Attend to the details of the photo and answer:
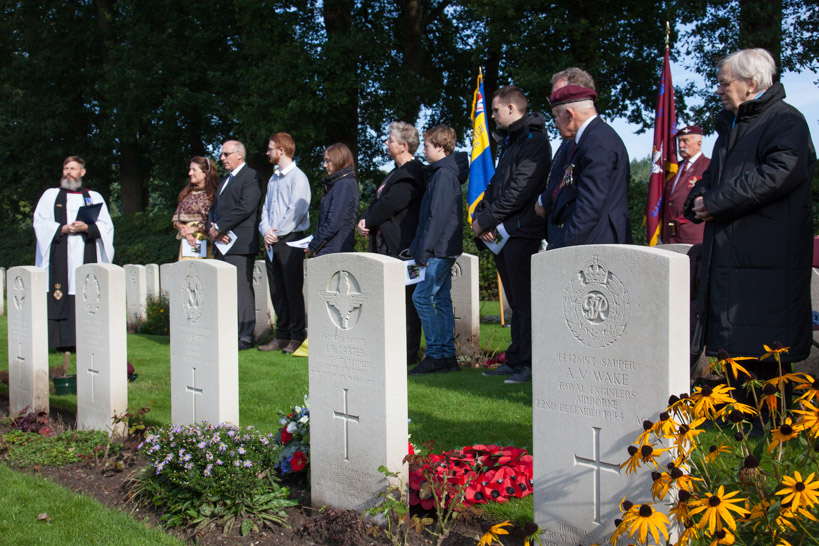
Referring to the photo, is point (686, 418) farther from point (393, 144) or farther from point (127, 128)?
point (127, 128)

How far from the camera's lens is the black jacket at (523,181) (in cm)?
613

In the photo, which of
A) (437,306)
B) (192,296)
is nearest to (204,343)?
(192,296)

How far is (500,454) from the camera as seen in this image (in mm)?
3967

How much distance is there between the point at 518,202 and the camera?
6164mm

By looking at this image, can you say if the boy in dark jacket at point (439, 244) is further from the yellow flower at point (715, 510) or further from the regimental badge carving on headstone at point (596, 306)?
the yellow flower at point (715, 510)

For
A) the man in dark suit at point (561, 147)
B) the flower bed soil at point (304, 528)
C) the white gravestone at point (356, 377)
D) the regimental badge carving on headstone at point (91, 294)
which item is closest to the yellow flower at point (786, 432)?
the flower bed soil at point (304, 528)

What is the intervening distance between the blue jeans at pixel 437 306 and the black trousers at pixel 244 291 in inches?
107

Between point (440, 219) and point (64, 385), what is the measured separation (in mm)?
3777

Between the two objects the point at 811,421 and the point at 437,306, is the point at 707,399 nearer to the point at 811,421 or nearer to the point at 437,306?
the point at 811,421

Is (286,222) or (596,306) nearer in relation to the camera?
(596,306)

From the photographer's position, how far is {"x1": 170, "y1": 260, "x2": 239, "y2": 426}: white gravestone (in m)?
4.59

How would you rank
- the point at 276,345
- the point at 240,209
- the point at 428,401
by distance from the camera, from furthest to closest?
the point at 276,345, the point at 240,209, the point at 428,401

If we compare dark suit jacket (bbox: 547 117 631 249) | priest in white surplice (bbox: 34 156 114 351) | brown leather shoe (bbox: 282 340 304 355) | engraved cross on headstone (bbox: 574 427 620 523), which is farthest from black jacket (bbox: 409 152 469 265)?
engraved cross on headstone (bbox: 574 427 620 523)

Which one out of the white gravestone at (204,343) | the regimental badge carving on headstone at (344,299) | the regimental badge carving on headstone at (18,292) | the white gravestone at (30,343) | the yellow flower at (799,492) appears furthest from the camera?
the regimental badge carving on headstone at (18,292)
